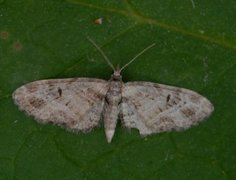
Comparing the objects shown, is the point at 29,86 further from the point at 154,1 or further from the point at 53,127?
the point at 154,1

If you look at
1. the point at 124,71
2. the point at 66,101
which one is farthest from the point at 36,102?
the point at 124,71

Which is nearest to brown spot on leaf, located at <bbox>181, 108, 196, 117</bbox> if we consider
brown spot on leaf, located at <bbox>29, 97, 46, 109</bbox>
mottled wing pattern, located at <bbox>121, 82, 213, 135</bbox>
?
mottled wing pattern, located at <bbox>121, 82, 213, 135</bbox>

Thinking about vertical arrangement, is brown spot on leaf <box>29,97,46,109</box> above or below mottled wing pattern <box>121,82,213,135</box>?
above

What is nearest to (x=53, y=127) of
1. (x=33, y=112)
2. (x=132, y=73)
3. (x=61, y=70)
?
(x=33, y=112)

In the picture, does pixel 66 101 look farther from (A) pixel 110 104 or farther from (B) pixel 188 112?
(B) pixel 188 112

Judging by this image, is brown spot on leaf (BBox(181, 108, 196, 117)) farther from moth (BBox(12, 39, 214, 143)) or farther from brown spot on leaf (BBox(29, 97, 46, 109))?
brown spot on leaf (BBox(29, 97, 46, 109))

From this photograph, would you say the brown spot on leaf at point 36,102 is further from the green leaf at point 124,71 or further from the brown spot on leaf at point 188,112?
the brown spot on leaf at point 188,112
